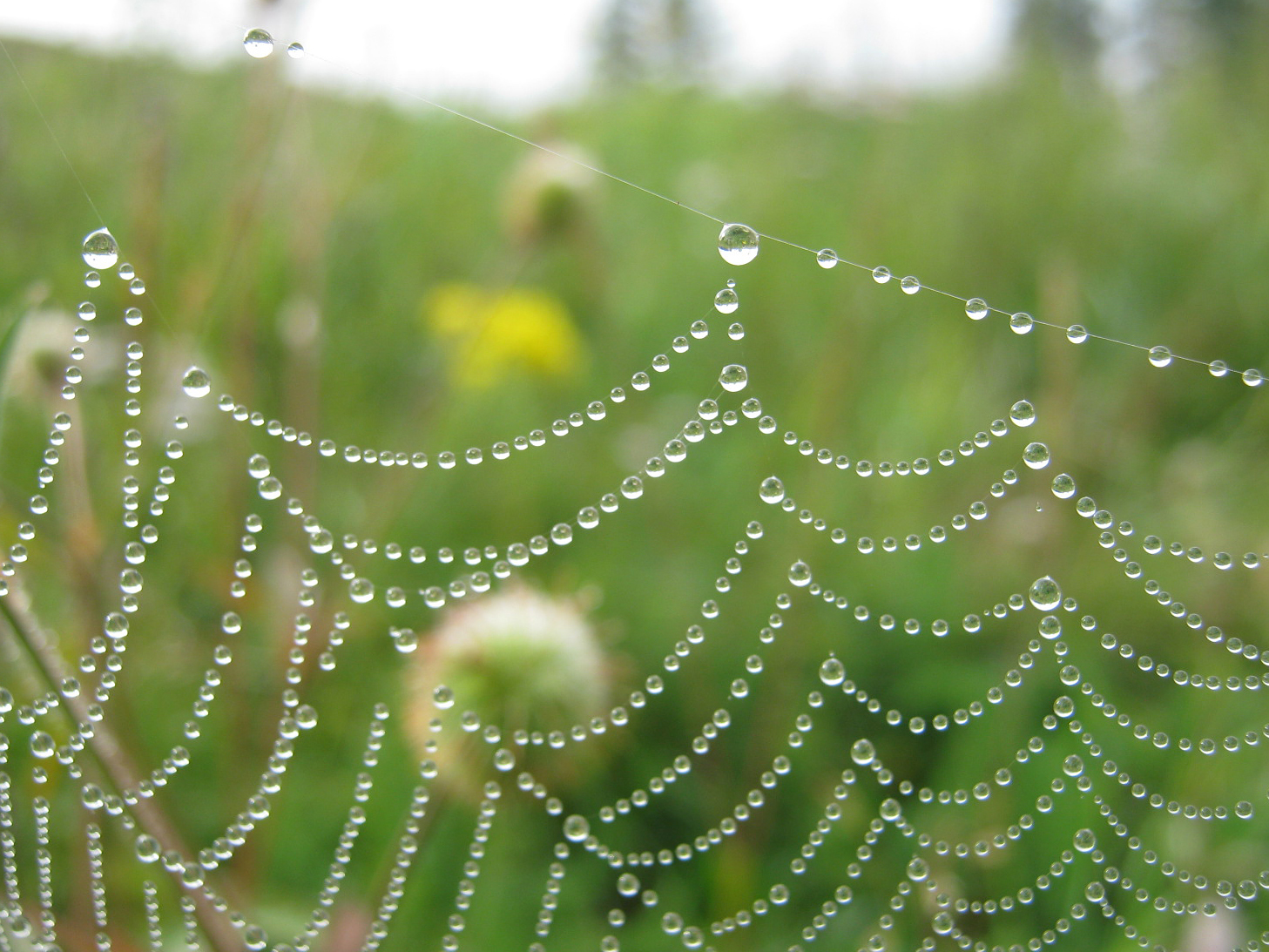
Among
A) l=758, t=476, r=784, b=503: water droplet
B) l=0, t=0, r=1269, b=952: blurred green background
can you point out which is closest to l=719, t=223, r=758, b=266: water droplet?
l=758, t=476, r=784, b=503: water droplet

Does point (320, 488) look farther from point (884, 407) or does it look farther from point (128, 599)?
point (884, 407)

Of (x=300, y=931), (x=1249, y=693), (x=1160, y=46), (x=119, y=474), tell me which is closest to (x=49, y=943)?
(x=300, y=931)

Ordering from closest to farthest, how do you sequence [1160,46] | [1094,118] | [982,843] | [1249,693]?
[982,843] → [1249,693] → [1094,118] → [1160,46]

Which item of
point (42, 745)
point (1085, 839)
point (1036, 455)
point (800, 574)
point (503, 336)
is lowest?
point (42, 745)

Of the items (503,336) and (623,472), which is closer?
(623,472)

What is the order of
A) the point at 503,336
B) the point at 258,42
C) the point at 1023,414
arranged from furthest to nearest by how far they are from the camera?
1. the point at 503,336
2. the point at 1023,414
3. the point at 258,42

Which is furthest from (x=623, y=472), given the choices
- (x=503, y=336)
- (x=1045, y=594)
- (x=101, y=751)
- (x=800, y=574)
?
(x=101, y=751)

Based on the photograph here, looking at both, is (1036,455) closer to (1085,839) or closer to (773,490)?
(773,490)

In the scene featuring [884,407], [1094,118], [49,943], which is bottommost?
[49,943]
